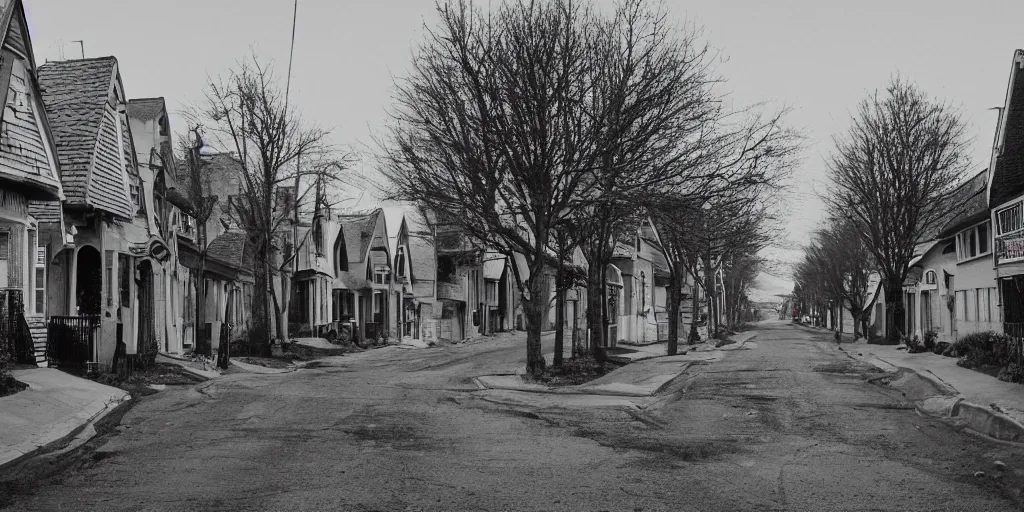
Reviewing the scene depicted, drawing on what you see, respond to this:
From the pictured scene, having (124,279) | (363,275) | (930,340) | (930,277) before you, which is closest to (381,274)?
(363,275)

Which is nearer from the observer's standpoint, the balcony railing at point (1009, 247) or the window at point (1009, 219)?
the balcony railing at point (1009, 247)

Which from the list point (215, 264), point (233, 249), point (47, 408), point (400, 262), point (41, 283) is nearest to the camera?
point (47, 408)

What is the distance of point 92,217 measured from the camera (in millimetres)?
21750

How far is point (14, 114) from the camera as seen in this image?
1803cm

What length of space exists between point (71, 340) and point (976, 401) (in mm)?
17210

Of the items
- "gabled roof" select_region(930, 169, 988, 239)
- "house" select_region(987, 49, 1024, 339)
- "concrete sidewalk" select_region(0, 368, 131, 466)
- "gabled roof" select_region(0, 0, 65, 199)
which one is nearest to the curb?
"concrete sidewalk" select_region(0, 368, 131, 466)

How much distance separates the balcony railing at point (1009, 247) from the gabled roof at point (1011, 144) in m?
1.28

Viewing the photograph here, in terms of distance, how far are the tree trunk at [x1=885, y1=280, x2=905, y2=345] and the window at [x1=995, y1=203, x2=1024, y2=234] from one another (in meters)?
20.0

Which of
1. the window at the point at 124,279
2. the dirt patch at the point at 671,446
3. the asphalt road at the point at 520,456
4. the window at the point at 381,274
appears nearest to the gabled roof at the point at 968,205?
the asphalt road at the point at 520,456

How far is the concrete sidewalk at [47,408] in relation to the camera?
36.6ft

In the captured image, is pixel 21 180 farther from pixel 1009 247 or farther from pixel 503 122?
pixel 1009 247

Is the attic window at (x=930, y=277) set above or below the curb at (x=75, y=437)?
above

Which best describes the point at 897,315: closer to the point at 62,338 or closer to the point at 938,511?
the point at 62,338

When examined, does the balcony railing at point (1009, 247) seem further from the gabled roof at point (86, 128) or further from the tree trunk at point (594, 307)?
the gabled roof at point (86, 128)
